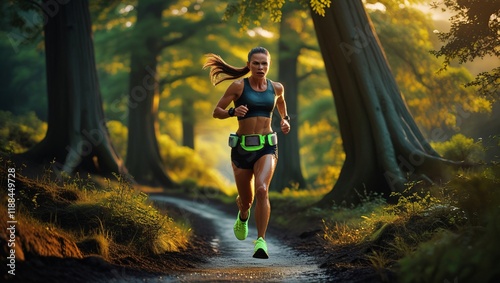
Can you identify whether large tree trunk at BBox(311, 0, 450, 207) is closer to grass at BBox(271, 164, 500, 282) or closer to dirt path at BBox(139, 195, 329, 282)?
grass at BBox(271, 164, 500, 282)

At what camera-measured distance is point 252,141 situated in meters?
7.95

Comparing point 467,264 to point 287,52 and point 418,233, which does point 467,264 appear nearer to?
point 418,233

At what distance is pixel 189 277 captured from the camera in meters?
6.56

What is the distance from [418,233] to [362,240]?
1.24m

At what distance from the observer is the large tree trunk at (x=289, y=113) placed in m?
22.8

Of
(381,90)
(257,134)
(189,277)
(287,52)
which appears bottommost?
(189,277)

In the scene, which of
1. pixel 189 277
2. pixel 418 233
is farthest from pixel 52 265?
pixel 418 233

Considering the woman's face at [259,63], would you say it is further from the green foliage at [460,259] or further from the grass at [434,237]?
the green foliage at [460,259]

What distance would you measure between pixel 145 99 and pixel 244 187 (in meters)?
20.6

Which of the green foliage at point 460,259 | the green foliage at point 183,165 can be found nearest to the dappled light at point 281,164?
the green foliage at point 460,259

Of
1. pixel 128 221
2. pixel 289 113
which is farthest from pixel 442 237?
pixel 289 113

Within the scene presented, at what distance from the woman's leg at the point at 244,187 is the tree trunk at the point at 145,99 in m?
18.5

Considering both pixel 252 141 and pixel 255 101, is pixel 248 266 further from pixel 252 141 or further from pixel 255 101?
pixel 255 101

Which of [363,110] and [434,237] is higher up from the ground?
[363,110]
